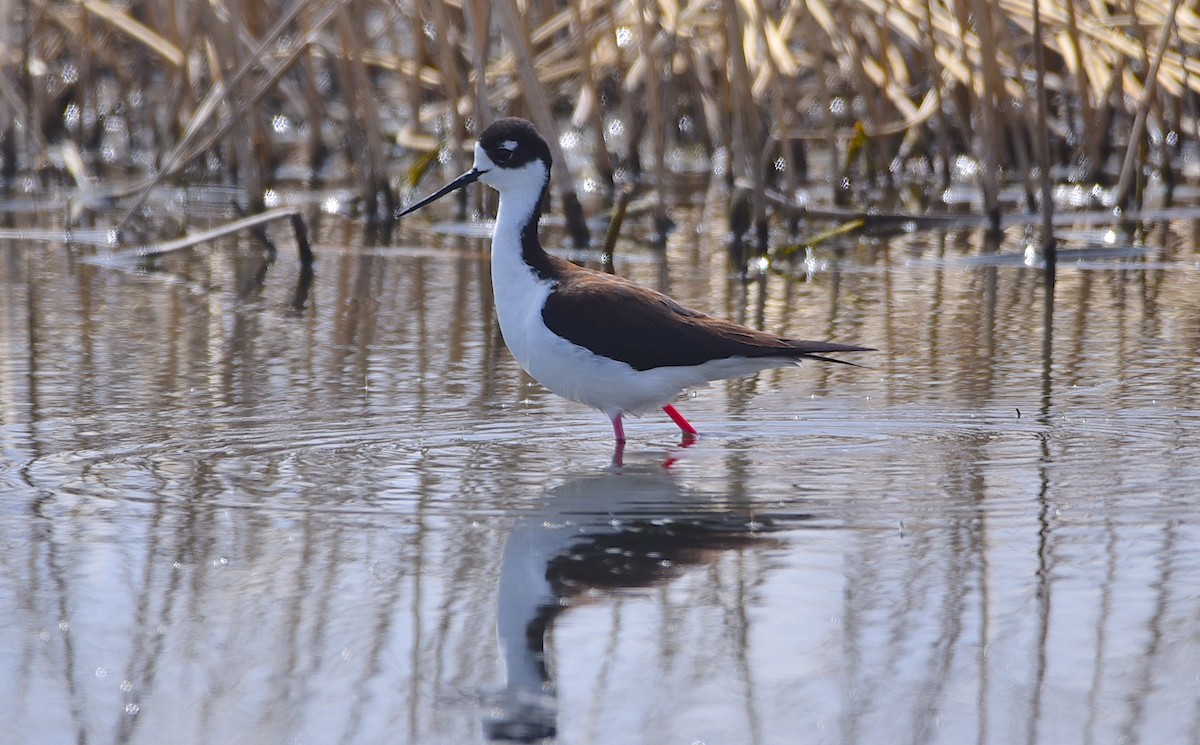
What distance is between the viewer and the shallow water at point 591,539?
314 centimetres

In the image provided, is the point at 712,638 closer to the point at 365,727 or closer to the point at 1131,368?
the point at 365,727

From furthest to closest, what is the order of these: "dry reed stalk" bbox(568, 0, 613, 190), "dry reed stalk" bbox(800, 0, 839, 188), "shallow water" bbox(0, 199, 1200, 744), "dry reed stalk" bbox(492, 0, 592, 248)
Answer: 1. "dry reed stalk" bbox(800, 0, 839, 188)
2. "dry reed stalk" bbox(568, 0, 613, 190)
3. "dry reed stalk" bbox(492, 0, 592, 248)
4. "shallow water" bbox(0, 199, 1200, 744)

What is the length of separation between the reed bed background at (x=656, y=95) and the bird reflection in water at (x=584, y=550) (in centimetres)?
390

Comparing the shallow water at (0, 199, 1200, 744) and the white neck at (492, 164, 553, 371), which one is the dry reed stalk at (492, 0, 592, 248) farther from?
the white neck at (492, 164, 553, 371)

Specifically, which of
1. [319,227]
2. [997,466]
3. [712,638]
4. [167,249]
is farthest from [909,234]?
[712,638]

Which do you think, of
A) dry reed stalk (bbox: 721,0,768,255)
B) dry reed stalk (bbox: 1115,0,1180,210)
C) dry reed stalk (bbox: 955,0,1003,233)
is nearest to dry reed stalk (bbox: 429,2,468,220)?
dry reed stalk (bbox: 721,0,768,255)

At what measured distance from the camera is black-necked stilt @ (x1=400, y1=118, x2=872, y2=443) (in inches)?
209

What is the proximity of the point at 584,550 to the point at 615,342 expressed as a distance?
4.30 ft

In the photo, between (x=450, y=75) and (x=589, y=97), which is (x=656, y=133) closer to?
(x=589, y=97)

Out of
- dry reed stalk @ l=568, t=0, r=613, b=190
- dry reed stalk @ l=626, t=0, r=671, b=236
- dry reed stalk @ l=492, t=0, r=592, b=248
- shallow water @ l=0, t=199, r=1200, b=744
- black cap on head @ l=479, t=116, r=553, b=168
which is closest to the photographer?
shallow water @ l=0, t=199, r=1200, b=744

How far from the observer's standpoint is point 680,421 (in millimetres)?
5500

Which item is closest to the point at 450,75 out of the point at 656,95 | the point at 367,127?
the point at 367,127

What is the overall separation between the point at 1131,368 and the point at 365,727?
3969 mm

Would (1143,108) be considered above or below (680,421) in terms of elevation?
above
